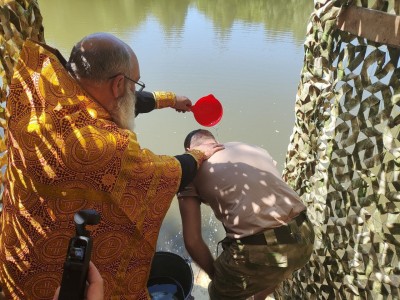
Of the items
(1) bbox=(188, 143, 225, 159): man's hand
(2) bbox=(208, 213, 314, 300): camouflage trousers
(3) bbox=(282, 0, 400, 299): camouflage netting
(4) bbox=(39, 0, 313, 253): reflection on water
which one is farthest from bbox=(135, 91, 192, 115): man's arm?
(4) bbox=(39, 0, 313, 253): reflection on water

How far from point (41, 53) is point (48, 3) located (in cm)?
1288

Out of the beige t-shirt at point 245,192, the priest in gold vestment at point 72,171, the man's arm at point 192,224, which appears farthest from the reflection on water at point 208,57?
the priest in gold vestment at point 72,171

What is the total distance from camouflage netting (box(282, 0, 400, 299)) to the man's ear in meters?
0.96

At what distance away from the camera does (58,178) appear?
1268 millimetres

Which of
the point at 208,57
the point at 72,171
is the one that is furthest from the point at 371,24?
the point at 208,57

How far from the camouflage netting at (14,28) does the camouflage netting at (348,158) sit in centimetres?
145

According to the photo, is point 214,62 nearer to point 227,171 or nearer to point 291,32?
point 291,32

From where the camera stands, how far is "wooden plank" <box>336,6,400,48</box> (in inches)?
51.2

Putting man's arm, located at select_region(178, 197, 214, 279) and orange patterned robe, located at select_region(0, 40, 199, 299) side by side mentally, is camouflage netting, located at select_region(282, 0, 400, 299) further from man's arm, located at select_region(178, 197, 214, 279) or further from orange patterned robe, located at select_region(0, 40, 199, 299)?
orange patterned robe, located at select_region(0, 40, 199, 299)

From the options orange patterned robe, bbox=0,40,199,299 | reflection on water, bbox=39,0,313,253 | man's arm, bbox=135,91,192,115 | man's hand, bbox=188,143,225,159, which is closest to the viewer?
orange patterned robe, bbox=0,40,199,299

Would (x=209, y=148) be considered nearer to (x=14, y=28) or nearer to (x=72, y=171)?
(x=72, y=171)

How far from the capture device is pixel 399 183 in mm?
1459

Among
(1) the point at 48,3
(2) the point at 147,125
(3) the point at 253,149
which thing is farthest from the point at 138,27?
(3) the point at 253,149

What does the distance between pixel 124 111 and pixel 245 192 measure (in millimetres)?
662
